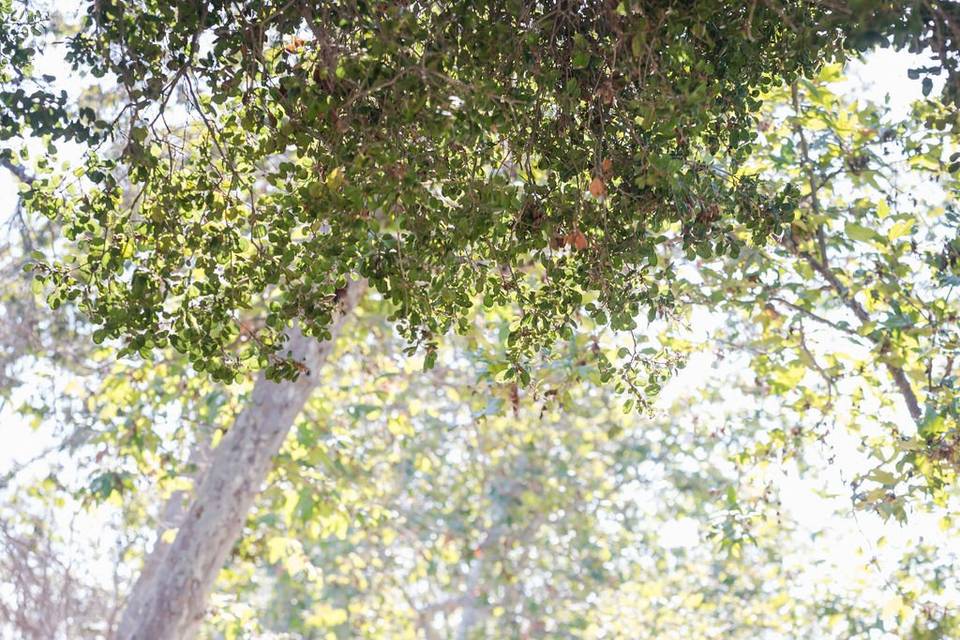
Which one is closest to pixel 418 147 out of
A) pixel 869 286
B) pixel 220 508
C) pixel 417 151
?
pixel 417 151

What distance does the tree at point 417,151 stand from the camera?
2.98m

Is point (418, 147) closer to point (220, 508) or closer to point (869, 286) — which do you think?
point (869, 286)

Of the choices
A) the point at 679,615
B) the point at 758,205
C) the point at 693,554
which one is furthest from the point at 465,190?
the point at 693,554

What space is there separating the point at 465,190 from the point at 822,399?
3.67m

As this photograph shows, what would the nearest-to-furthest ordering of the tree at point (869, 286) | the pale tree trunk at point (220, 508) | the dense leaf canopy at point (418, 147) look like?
the dense leaf canopy at point (418, 147) → the tree at point (869, 286) → the pale tree trunk at point (220, 508)

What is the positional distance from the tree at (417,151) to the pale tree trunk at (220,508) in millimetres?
3408

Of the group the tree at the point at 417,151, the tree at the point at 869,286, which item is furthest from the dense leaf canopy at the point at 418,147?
the tree at the point at 869,286

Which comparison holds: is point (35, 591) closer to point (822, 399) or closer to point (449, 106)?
point (822, 399)

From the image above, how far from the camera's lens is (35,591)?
761 cm

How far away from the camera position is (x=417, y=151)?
316 centimetres

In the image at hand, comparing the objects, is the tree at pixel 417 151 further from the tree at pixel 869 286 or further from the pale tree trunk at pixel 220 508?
the pale tree trunk at pixel 220 508

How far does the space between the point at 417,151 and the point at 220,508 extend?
4.46 metres

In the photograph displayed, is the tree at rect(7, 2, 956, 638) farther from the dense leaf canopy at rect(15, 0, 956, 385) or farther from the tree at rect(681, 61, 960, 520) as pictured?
the tree at rect(681, 61, 960, 520)

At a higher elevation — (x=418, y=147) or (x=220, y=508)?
(x=220, y=508)
